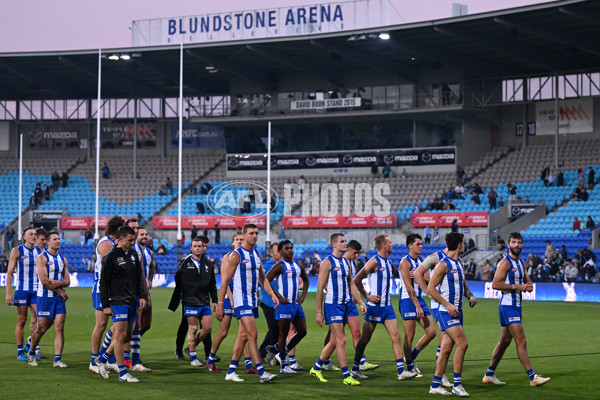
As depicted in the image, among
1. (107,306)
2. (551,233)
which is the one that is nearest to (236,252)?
(107,306)

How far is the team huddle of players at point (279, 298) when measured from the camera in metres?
12.6

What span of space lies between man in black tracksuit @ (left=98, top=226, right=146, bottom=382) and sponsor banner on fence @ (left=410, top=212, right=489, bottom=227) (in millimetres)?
31401

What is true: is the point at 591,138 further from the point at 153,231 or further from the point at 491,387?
the point at 491,387

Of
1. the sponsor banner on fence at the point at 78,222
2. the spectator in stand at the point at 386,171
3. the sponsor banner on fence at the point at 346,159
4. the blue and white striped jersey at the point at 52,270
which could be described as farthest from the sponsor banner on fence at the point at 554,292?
the sponsor banner on fence at the point at 78,222

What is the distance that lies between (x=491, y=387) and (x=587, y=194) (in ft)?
104

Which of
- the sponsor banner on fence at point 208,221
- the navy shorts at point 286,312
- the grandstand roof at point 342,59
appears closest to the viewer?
the navy shorts at point 286,312

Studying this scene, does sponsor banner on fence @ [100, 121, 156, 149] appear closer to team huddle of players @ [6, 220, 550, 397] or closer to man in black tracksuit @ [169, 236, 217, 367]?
team huddle of players @ [6, 220, 550, 397]

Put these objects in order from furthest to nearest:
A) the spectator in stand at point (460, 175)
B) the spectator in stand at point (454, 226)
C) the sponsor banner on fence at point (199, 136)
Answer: the sponsor banner on fence at point (199, 136) < the spectator in stand at point (460, 175) < the spectator in stand at point (454, 226)

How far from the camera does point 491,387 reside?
493 inches

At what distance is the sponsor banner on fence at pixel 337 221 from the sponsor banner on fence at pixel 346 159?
5.84m

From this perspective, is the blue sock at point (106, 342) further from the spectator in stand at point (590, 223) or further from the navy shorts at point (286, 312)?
the spectator in stand at point (590, 223)

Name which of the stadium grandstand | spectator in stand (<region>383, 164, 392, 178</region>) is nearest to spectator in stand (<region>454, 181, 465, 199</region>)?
the stadium grandstand

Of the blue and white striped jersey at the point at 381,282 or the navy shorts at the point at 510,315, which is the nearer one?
the navy shorts at the point at 510,315

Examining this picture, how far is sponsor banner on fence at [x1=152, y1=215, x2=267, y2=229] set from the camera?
49.0 m
